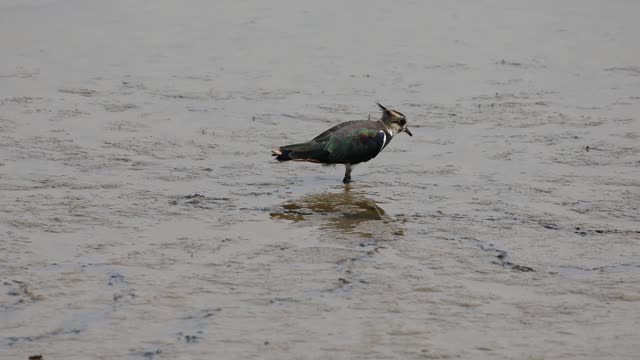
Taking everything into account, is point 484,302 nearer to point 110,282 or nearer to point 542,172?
point 110,282

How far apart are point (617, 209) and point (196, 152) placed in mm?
4584

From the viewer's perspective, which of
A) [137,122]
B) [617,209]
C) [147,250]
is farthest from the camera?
[137,122]

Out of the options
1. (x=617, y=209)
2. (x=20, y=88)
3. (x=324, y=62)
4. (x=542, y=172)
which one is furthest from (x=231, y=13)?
(x=617, y=209)

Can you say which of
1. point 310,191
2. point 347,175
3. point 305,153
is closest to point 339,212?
point 310,191

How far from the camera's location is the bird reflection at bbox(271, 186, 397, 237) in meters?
10.5

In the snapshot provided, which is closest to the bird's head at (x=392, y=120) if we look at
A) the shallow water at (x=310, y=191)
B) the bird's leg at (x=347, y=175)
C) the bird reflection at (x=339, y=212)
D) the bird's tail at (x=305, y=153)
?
the shallow water at (x=310, y=191)

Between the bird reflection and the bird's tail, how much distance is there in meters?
0.43

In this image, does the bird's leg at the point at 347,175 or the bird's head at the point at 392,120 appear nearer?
the bird's leg at the point at 347,175

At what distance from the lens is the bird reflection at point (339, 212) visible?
34.3 ft

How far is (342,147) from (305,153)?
0.39 m

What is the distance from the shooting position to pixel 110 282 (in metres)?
8.70

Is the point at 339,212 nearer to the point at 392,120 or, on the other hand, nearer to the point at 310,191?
the point at 310,191

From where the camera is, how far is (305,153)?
39.3 feet

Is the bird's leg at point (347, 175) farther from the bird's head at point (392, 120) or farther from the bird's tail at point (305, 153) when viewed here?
the bird's head at point (392, 120)
